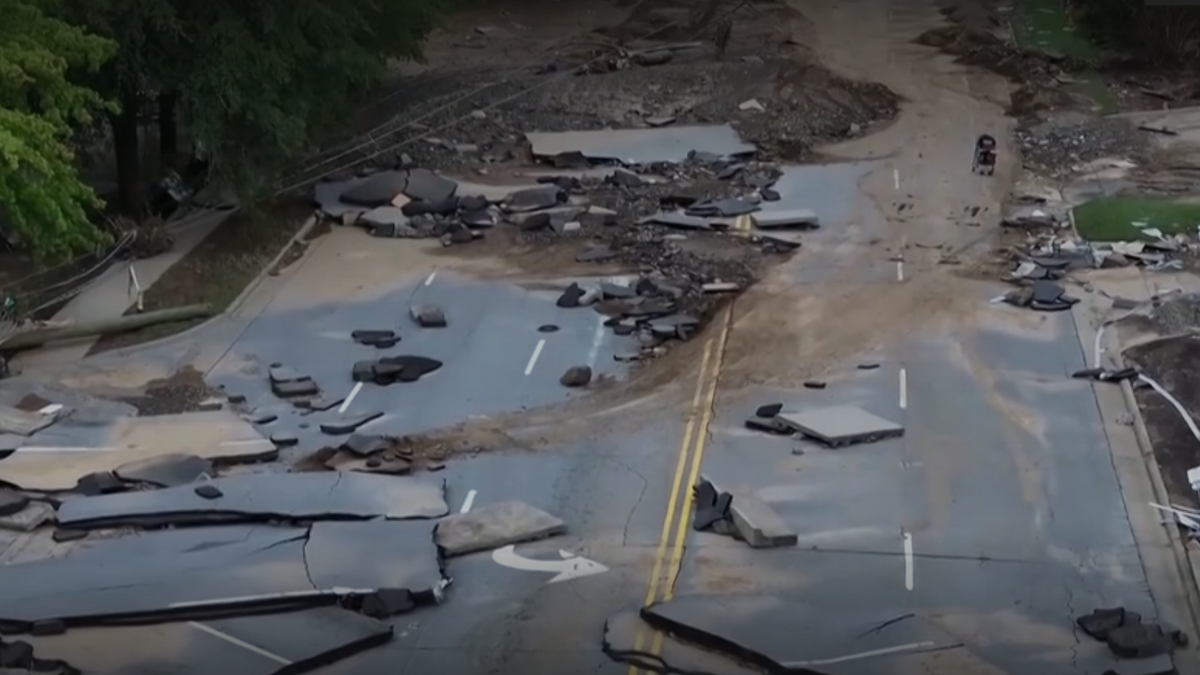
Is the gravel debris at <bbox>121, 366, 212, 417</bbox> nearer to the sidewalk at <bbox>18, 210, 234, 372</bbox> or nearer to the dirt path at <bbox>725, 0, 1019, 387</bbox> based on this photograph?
the sidewalk at <bbox>18, 210, 234, 372</bbox>

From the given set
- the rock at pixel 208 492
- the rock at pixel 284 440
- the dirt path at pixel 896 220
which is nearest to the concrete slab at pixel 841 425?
the dirt path at pixel 896 220

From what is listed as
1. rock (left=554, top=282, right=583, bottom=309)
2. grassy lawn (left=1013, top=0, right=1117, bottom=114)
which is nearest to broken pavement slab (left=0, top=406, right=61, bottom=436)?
rock (left=554, top=282, right=583, bottom=309)

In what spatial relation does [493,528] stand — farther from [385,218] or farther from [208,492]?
[385,218]

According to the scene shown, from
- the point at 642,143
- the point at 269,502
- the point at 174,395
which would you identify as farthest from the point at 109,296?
the point at 642,143

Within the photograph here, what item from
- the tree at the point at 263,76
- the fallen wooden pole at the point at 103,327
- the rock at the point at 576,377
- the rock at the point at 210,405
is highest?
the tree at the point at 263,76

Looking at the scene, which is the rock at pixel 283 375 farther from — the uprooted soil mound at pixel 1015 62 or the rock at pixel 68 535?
the uprooted soil mound at pixel 1015 62

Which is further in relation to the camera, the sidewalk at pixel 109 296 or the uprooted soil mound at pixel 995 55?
the uprooted soil mound at pixel 995 55
